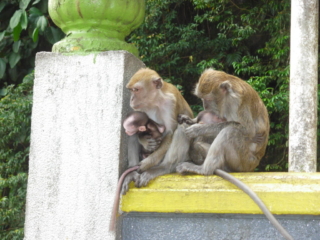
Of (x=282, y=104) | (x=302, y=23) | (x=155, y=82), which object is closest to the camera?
(x=155, y=82)

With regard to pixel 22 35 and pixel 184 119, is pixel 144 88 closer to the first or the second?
pixel 184 119

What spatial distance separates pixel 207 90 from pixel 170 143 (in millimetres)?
503

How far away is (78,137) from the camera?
9.17ft

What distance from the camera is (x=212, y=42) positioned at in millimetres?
8539

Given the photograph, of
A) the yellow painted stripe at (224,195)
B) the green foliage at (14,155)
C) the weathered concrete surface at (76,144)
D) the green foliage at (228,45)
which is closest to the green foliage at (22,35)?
the green foliage at (14,155)

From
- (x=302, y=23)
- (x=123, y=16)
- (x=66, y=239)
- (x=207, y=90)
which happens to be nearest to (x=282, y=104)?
(x=302, y=23)

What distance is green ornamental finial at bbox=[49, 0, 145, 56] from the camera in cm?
291

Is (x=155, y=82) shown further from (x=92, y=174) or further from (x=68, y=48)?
(x=92, y=174)

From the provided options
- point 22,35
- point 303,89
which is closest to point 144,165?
point 303,89

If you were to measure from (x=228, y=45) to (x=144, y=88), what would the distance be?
586cm

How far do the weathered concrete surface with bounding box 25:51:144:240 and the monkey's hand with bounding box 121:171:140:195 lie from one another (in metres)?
0.07

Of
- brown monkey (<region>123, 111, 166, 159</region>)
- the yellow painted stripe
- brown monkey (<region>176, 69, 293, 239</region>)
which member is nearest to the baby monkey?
brown monkey (<region>123, 111, 166, 159</region>)

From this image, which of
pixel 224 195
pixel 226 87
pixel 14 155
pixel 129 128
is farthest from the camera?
pixel 14 155

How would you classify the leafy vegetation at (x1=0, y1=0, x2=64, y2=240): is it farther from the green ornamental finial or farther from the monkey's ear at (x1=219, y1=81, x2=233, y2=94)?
the monkey's ear at (x1=219, y1=81, x2=233, y2=94)
